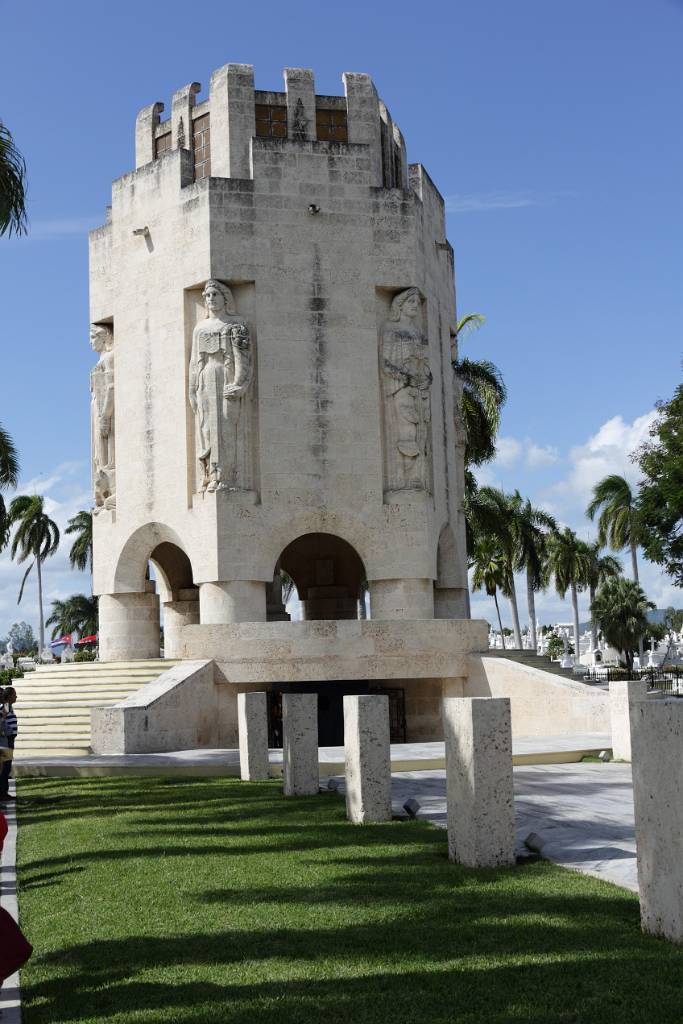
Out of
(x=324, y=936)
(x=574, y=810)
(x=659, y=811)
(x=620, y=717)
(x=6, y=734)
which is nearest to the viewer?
(x=659, y=811)

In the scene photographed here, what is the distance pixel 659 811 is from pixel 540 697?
16.6m

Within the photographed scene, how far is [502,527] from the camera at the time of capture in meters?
41.9

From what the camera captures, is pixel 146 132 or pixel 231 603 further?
pixel 146 132

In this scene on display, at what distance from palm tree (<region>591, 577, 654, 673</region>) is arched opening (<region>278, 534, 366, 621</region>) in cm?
3753

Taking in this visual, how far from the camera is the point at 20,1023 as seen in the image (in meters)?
5.77

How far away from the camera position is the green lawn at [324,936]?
5.65 m

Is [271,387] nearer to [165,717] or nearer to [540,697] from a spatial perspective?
[165,717]

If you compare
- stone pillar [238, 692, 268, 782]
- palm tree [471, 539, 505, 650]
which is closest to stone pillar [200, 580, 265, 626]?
stone pillar [238, 692, 268, 782]

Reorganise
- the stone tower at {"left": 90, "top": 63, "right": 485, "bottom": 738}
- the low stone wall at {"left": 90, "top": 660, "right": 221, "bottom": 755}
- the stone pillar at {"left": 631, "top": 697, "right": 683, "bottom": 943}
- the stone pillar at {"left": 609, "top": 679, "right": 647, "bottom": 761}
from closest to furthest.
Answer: the stone pillar at {"left": 631, "top": 697, "right": 683, "bottom": 943}
the stone pillar at {"left": 609, "top": 679, "right": 647, "bottom": 761}
the low stone wall at {"left": 90, "top": 660, "right": 221, "bottom": 755}
the stone tower at {"left": 90, "top": 63, "right": 485, "bottom": 738}

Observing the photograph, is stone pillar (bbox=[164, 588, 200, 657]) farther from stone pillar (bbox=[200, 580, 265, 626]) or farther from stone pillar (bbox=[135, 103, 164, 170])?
stone pillar (bbox=[135, 103, 164, 170])

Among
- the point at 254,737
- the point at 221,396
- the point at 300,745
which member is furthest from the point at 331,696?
the point at 300,745

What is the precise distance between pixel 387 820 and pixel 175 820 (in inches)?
96.0

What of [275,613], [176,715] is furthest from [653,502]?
[176,715]

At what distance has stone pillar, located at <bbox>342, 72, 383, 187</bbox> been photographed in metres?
27.6
